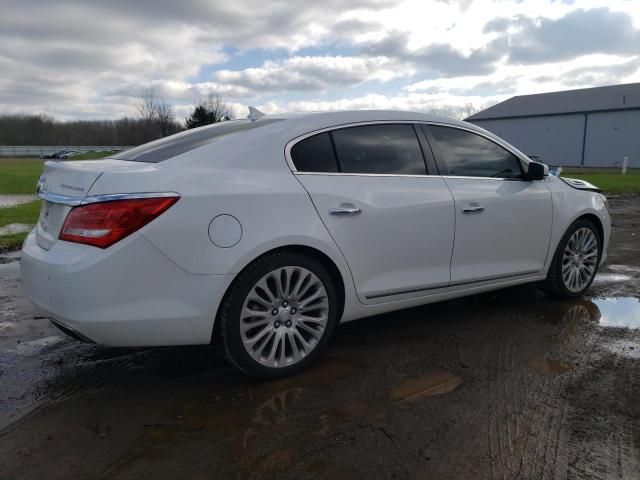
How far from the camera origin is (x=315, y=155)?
140 inches

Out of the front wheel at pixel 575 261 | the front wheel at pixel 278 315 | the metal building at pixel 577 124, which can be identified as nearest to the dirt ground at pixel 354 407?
the front wheel at pixel 278 315

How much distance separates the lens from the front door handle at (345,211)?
11.3 ft

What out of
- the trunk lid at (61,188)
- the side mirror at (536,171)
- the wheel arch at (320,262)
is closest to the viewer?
the trunk lid at (61,188)

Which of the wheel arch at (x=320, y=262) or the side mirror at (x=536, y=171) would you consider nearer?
the wheel arch at (x=320, y=262)

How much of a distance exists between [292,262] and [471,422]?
52.6 inches

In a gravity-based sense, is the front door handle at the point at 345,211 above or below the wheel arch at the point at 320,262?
above

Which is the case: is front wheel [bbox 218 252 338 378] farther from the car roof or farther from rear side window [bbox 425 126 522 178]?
rear side window [bbox 425 126 522 178]

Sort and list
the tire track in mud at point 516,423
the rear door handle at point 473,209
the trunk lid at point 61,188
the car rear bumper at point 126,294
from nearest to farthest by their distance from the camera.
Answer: the tire track in mud at point 516,423 < the car rear bumper at point 126,294 < the trunk lid at point 61,188 < the rear door handle at point 473,209

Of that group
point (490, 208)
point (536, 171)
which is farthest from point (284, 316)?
point (536, 171)

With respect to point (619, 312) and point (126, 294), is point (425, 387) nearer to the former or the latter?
point (126, 294)

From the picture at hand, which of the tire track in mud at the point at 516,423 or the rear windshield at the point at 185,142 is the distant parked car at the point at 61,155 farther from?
the tire track in mud at the point at 516,423

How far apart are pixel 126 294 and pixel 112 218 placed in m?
0.41

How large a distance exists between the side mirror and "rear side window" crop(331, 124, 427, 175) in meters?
1.16

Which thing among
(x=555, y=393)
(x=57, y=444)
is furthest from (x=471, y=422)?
(x=57, y=444)
